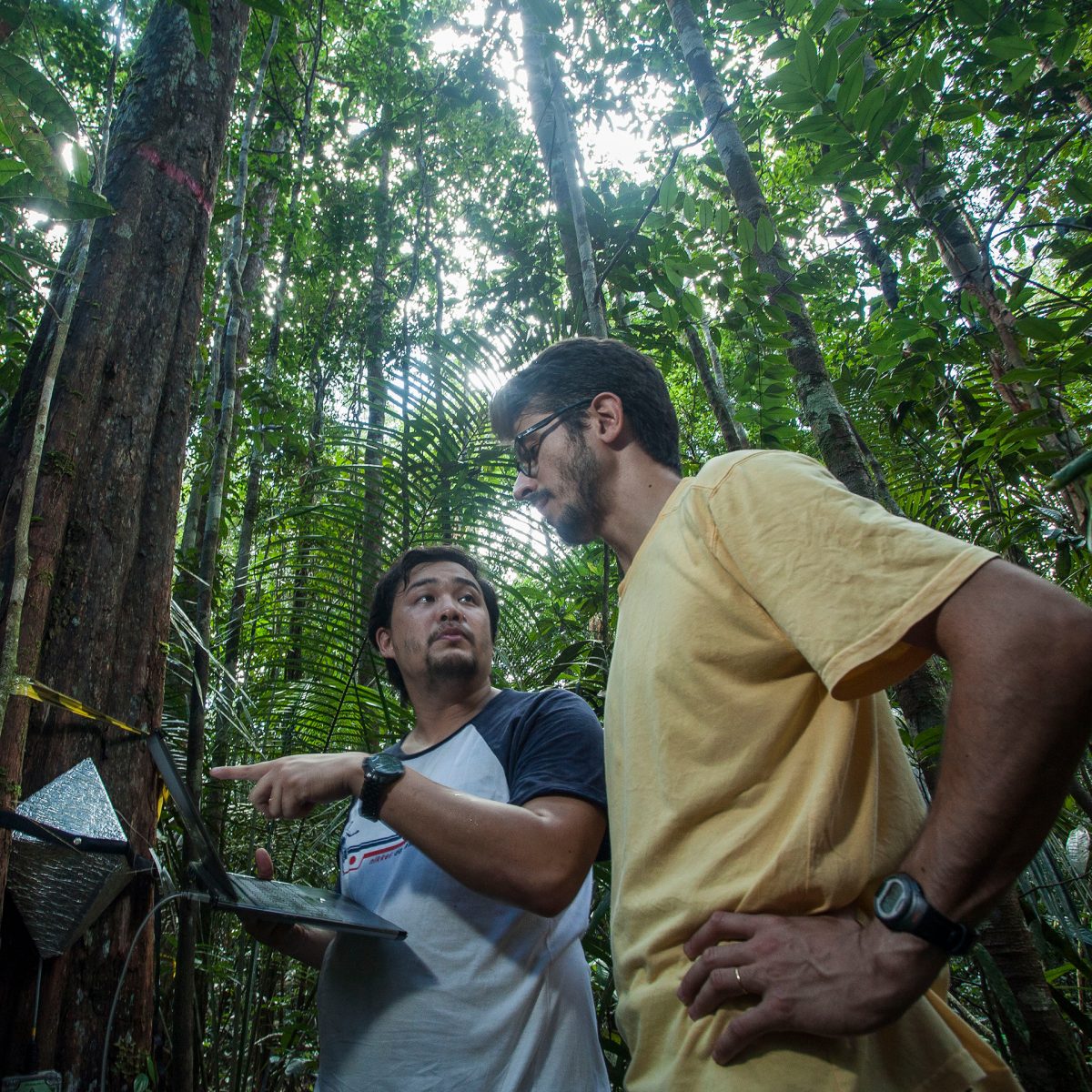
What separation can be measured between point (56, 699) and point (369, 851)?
2.69 ft

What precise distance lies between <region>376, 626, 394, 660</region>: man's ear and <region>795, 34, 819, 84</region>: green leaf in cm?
226

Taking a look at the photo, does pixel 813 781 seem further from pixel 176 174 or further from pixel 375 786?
pixel 176 174

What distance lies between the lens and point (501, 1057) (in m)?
1.52

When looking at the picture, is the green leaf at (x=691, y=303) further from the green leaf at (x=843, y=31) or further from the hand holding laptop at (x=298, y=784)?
the hand holding laptop at (x=298, y=784)

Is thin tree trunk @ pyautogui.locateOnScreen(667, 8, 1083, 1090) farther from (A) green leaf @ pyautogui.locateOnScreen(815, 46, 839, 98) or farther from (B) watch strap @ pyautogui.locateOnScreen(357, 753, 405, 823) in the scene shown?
(B) watch strap @ pyautogui.locateOnScreen(357, 753, 405, 823)

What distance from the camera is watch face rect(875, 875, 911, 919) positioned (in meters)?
0.91

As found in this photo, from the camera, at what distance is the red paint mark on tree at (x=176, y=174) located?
205 centimetres

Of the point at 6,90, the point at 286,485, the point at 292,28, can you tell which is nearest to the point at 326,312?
the point at 292,28

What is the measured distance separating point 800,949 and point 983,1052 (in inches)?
15.1

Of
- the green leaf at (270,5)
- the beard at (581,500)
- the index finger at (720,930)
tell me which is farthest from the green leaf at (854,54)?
the index finger at (720,930)

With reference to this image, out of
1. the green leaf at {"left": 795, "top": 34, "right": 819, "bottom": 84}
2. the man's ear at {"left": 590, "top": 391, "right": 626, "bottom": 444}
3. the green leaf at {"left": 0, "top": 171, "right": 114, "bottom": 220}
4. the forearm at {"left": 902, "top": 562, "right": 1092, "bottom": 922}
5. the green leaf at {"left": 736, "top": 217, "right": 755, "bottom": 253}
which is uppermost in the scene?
the green leaf at {"left": 795, "top": 34, "right": 819, "bottom": 84}

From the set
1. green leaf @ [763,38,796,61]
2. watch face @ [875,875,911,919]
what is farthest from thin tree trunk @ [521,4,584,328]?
watch face @ [875,875,911,919]

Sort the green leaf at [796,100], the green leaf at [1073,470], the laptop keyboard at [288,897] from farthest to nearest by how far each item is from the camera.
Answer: the green leaf at [796,100], the laptop keyboard at [288,897], the green leaf at [1073,470]

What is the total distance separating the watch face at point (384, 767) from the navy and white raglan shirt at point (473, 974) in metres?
0.25
